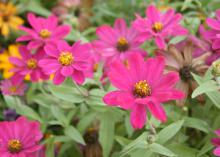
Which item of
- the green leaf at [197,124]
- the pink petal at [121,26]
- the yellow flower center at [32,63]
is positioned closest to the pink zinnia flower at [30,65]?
the yellow flower center at [32,63]

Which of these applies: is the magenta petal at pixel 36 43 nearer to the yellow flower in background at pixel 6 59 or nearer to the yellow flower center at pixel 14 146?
the yellow flower center at pixel 14 146

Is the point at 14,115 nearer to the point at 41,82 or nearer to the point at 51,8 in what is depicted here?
the point at 41,82

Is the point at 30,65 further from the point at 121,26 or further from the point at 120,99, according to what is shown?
the point at 120,99

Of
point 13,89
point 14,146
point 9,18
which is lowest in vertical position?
point 14,146

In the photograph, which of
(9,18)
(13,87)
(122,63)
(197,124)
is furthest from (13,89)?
(9,18)

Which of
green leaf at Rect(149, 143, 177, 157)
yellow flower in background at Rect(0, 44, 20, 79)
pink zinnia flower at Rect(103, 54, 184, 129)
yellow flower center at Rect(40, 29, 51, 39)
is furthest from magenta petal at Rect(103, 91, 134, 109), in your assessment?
yellow flower in background at Rect(0, 44, 20, 79)

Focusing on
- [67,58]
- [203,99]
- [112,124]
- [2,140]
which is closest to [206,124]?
[203,99]
